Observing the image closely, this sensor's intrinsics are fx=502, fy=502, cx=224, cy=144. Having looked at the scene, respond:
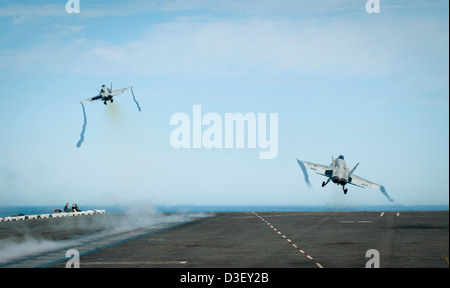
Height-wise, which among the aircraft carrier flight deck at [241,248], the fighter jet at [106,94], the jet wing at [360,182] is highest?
the fighter jet at [106,94]

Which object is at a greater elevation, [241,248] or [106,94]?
[106,94]

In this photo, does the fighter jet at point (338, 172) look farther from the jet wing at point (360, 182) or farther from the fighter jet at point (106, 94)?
the fighter jet at point (106, 94)

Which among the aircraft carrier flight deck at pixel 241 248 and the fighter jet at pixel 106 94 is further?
the fighter jet at pixel 106 94

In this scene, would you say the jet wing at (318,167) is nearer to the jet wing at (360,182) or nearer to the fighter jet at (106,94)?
the jet wing at (360,182)

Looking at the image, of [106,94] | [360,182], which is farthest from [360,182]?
[106,94]

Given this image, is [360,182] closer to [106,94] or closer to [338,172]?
[338,172]

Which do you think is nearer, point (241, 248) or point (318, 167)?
point (241, 248)

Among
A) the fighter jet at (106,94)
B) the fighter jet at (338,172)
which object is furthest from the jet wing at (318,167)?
the fighter jet at (106,94)

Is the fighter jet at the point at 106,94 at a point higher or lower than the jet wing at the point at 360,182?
higher

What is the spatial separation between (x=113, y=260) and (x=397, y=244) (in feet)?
73.8

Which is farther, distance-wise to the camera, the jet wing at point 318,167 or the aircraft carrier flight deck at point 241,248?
the jet wing at point 318,167

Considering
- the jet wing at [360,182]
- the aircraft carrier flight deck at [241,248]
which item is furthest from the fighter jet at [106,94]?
the jet wing at [360,182]
